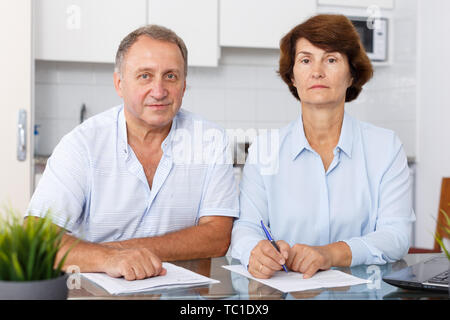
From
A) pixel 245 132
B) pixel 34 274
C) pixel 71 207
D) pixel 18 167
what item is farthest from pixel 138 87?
pixel 245 132

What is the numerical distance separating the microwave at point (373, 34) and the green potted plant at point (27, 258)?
3191 millimetres

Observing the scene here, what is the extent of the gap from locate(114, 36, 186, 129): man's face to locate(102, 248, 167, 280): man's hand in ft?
1.94

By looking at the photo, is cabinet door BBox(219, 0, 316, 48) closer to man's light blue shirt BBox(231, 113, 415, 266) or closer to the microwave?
the microwave

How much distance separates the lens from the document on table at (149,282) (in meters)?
0.92

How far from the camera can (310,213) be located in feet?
5.01

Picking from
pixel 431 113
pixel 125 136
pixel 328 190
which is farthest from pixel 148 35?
pixel 431 113

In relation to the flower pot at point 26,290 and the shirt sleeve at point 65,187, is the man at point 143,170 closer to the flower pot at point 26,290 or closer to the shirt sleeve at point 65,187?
the shirt sleeve at point 65,187

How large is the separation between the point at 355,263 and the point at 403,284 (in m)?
0.29

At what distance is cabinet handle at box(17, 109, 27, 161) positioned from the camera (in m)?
2.78

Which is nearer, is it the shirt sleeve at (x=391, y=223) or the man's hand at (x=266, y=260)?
the man's hand at (x=266, y=260)

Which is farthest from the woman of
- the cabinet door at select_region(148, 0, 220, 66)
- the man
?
the cabinet door at select_region(148, 0, 220, 66)

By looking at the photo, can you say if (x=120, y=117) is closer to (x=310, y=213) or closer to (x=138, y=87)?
(x=138, y=87)

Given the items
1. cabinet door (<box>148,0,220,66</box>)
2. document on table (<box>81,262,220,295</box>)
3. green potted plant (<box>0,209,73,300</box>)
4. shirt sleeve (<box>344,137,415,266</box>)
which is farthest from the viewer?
cabinet door (<box>148,0,220,66</box>)

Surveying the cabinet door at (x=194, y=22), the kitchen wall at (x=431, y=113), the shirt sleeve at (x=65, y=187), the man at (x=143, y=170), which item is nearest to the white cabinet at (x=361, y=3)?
the kitchen wall at (x=431, y=113)
